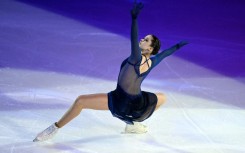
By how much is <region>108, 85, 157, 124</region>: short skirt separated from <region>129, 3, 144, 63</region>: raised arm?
0.39m

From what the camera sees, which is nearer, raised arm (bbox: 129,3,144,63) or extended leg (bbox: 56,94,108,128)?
raised arm (bbox: 129,3,144,63)

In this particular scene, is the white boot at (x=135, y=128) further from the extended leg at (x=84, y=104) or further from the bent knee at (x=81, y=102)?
the bent knee at (x=81, y=102)

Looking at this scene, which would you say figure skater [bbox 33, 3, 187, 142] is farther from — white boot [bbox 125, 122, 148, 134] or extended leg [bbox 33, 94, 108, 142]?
white boot [bbox 125, 122, 148, 134]

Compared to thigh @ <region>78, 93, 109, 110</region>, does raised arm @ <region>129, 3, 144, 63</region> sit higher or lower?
higher

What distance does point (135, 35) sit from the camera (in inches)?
166

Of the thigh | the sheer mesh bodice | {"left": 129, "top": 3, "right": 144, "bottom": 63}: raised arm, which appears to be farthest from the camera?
the thigh

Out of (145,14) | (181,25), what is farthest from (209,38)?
(145,14)

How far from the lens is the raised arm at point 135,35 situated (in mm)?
4168

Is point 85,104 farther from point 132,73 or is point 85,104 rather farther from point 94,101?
point 132,73

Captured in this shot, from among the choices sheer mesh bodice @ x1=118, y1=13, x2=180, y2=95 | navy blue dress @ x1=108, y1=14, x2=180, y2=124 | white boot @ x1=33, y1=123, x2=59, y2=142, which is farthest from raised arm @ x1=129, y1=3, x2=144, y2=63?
white boot @ x1=33, y1=123, x2=59, y2=142

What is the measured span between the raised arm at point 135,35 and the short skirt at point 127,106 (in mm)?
389

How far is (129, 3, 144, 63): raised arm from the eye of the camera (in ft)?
13.7

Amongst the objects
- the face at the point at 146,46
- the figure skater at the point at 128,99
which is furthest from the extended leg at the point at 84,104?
the face at the point at 146,46

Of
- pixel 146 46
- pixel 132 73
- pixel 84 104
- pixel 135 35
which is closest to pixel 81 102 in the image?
pixel 84 104
